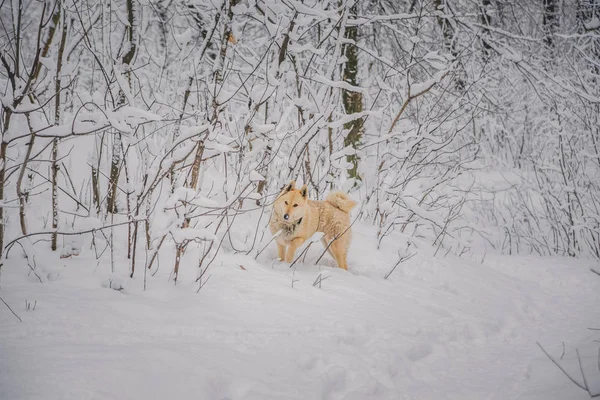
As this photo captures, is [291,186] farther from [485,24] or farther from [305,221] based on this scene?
[485,24]

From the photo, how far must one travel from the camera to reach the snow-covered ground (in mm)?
1336

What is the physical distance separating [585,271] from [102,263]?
5.41m

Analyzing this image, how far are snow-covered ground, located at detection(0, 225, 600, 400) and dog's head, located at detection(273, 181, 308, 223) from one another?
0.70 m

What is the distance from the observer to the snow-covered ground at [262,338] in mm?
1336

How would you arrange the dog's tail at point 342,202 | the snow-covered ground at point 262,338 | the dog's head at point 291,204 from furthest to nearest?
the dog's tail at point 342,202 → the dog's head at point 291,204 → the snow-covered ground at point 262,338

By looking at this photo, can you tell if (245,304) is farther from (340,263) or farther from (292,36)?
(292,36)

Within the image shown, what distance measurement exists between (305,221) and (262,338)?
209cm

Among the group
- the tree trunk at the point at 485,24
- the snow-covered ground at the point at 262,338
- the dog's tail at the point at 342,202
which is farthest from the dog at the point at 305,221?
the tree trunk at the point at 485,24

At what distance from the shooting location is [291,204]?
12.0 ft

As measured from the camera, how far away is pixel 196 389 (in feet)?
4.39

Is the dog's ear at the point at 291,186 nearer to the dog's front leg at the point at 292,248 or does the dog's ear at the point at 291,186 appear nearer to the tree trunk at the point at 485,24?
the dog's front leg at the point at 292,248

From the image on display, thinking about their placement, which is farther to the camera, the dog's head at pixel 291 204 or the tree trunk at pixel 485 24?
the tree trunk at pixel 485 24

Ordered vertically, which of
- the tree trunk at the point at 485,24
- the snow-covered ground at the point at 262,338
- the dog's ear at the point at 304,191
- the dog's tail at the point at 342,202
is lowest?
the snow-covered ground at the point at 262,338

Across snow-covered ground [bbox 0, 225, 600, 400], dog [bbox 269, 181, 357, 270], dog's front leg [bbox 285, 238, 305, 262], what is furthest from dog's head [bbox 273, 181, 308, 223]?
snow-covered ground [bbox 0, 225, 600, 400]
